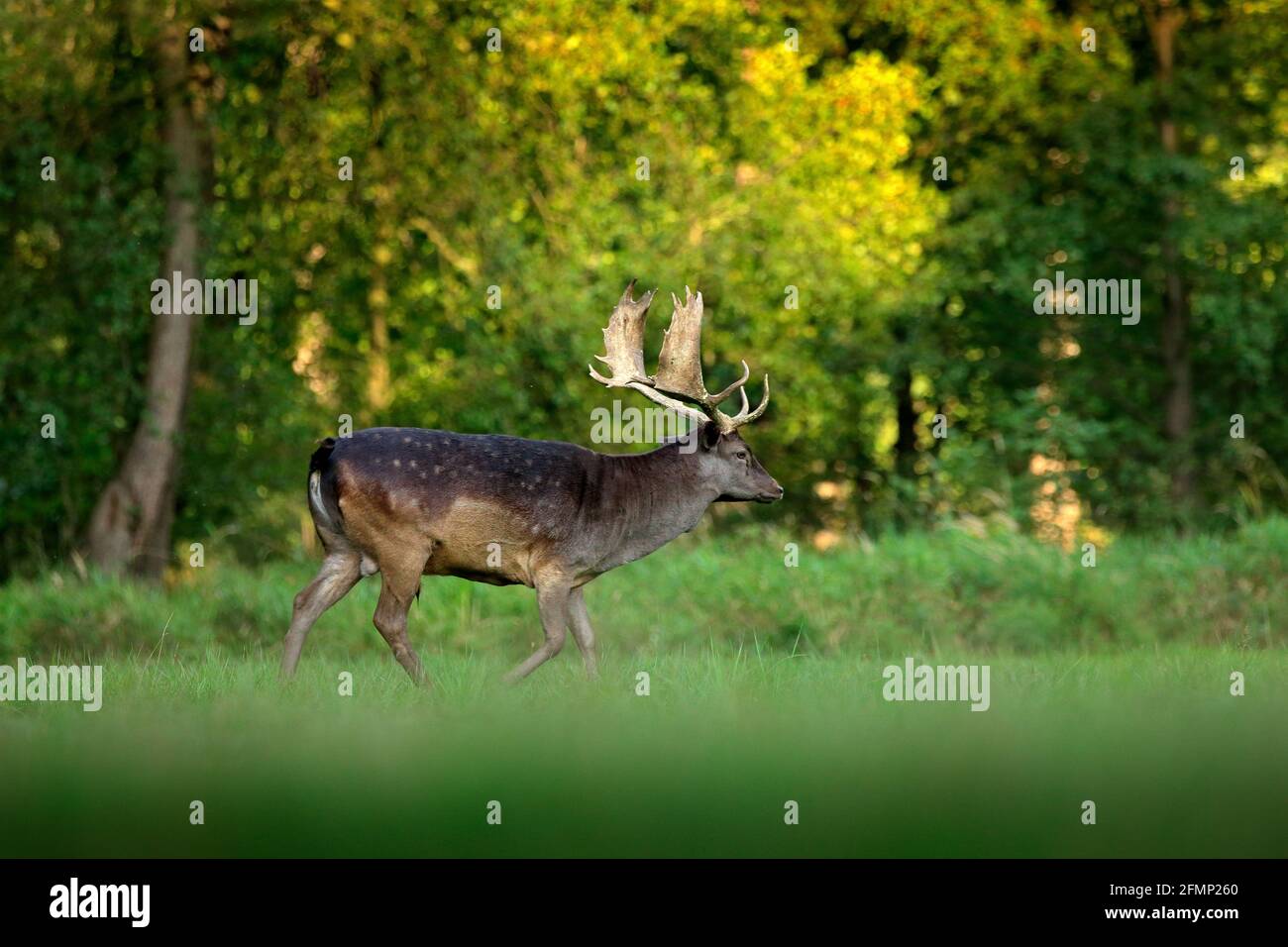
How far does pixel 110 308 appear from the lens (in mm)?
17672

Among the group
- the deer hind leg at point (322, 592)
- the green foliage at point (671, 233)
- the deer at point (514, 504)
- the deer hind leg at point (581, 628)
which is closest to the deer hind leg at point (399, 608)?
the deer at point (514, 504)

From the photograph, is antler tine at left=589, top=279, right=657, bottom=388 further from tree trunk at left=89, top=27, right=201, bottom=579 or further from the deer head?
tree trunk at left=89, top=27, right=201, bottom=579

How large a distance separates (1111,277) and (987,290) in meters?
1.68

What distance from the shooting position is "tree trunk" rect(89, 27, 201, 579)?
1773 centimetres

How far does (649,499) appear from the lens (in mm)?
11016

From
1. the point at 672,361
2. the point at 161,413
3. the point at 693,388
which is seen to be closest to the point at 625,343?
the point at 672,361

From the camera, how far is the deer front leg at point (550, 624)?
1042cm

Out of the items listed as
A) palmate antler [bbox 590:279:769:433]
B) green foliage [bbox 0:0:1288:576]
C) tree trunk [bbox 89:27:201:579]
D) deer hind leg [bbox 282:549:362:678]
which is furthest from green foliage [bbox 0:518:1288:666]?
deer hind leg [bbox 282:549:362:678]

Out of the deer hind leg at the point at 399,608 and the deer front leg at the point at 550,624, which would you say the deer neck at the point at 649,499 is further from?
the deer hind leg at the point at 399,608

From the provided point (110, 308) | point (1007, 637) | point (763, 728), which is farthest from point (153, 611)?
point (763, 728)

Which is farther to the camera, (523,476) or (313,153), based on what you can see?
(313,153)

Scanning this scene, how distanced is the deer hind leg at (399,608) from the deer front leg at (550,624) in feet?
1.87

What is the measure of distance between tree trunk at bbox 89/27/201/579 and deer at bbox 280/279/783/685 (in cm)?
762

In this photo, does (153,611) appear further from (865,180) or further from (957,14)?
(957,14)
